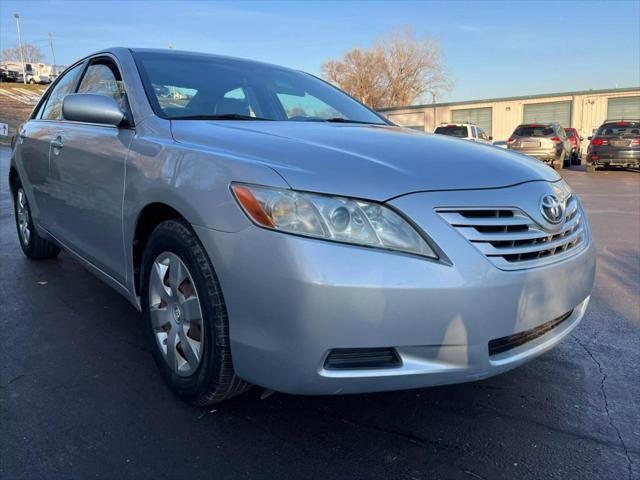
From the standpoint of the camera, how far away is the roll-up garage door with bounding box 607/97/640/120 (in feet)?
97.9

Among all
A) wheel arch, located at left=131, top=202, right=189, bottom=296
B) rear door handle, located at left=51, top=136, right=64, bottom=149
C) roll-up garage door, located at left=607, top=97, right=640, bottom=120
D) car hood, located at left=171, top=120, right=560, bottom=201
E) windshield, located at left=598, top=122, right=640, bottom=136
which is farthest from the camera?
roll-up garage door, located at left=607, top=97, right=640, bottom=120

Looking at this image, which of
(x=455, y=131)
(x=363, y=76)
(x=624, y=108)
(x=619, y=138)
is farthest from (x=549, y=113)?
(x=363, y=76)

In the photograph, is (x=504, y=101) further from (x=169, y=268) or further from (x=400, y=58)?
(x=169, y=268)

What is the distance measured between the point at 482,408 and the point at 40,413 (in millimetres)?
1937

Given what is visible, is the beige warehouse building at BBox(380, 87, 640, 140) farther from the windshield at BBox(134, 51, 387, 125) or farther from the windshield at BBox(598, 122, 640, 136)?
the windshield at BBox(134, 51, 387, 125)

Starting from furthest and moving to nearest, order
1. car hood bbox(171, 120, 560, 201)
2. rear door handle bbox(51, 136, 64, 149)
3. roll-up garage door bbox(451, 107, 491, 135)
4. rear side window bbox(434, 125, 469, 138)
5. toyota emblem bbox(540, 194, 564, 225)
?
roll-up garage door bbox(451, 107, 491, 135) < rear side window bbox(434, 125, 469, 138) < rear door handle bbox(51, 136, 64, 149) < toyota emblem bbox(540, 194, 564, 225) < car hood bbox(171, 120, 560, 201)

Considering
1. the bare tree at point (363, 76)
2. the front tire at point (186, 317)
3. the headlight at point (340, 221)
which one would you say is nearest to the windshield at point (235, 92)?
the front tire at point (186, 317)

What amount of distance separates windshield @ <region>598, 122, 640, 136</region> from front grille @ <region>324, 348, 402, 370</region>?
17.8 m

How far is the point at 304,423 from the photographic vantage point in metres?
2.29

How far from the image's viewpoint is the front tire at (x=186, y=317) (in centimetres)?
206

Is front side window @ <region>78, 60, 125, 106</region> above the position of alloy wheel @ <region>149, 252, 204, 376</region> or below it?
above

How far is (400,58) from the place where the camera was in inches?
2183

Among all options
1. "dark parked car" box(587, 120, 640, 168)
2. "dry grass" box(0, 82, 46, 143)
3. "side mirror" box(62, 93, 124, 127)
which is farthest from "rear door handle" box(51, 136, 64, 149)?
"dry grass" box(0, 82, 46, 143)

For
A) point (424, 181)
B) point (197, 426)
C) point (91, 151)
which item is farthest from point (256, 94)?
point (197, 426)
